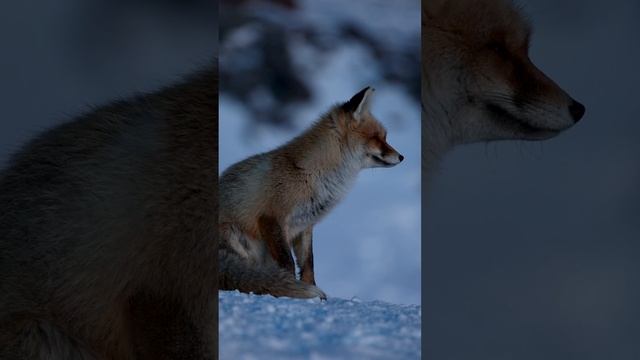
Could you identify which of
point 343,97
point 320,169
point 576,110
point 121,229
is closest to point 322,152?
point 320,169

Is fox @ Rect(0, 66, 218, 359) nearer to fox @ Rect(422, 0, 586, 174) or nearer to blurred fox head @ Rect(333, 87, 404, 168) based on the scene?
blurred fox head @ Rect(333, 87, 404, 168)

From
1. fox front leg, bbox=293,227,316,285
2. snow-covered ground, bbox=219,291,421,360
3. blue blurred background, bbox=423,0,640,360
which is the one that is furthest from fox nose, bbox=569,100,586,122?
fox front leg, bbox=293,227,316,285

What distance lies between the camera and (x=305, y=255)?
118 inches

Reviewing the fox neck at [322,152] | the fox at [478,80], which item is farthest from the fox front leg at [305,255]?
the fox at [478,80]

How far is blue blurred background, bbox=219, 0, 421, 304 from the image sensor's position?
293 cm

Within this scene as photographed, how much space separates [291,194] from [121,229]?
18.8 inches

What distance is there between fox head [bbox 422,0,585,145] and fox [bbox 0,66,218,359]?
700 millimetres

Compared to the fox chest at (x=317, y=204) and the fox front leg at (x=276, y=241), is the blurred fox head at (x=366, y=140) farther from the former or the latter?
the fox front leg at (x=276, y=241)

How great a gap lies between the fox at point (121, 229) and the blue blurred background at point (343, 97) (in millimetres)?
171

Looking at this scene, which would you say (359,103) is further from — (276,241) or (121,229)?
(121,229)

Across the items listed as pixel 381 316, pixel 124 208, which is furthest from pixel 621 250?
pixel 124 208

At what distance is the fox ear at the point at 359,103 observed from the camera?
3027mm

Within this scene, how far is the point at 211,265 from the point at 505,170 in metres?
1.08

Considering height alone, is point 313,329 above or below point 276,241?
below
